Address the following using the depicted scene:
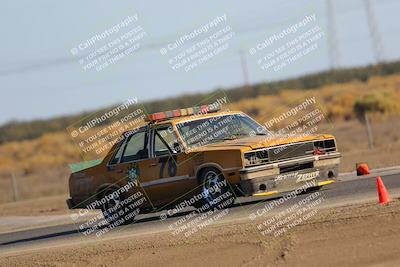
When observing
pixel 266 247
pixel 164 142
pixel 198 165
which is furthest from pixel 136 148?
pixel 266 247

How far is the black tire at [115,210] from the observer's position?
1453 cm

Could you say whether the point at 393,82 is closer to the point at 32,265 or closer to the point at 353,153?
the point at 353,153

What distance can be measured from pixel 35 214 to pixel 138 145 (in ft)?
22.2

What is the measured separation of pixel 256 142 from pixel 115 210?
110 inches

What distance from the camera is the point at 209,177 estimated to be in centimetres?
1336

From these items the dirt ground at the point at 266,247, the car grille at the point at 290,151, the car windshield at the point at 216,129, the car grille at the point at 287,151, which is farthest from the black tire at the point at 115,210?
the car grille at the point at 290,151

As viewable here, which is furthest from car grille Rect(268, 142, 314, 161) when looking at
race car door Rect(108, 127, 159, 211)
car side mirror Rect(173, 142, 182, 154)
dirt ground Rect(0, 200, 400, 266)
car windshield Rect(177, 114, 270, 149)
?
race car door Rect(108, 127, 159, 211)

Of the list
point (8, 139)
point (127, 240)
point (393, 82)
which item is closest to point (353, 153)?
point (127, 240)

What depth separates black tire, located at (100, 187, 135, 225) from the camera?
14.5 meters

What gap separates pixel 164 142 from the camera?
46.1ft

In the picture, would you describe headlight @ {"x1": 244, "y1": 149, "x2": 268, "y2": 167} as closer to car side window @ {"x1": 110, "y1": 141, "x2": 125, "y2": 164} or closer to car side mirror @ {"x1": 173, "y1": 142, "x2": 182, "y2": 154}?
car side mirror @ {"x1": 173, "y1": 142, "x2": 182, "y2": 154}

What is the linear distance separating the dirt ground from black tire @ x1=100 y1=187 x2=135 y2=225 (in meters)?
2.26

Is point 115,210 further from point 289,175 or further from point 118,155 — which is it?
point 289,175

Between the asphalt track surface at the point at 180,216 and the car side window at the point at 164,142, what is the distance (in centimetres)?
106
